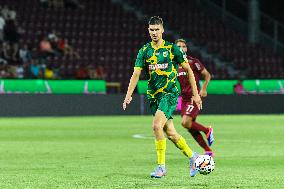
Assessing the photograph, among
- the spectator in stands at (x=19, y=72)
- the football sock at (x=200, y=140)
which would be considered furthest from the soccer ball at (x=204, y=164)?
the spectator in stands at (x=19, y=72)

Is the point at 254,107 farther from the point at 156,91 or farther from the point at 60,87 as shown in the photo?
the point at 156,91

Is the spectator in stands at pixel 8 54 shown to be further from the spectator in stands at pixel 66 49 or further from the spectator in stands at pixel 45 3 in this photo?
the spectator in stands at pixel 45 3

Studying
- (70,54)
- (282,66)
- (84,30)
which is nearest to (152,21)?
(70,54)

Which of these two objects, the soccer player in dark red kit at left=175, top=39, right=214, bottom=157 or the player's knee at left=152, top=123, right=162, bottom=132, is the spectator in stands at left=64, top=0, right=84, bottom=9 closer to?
the soccer player in dark red kit at left=175, top=39, right=214, bottom=157

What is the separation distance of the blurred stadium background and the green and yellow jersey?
1.34 meters

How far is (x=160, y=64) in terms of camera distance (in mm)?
10969

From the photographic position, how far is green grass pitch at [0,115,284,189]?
10.1m

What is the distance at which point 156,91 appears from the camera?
1108cm

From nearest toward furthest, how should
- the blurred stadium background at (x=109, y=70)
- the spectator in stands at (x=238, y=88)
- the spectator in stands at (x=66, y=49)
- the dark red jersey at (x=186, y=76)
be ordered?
the dark red jersey at (x=186, y=76) < the blurred stadium background at (x=109, y=70) < the spectator in stands at (x=238, y=88) < the spectator in stands at (x=66, y=49)

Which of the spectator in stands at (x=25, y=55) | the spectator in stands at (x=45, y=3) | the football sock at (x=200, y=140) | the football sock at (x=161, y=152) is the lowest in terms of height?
the football sock at (x=200, y=140)

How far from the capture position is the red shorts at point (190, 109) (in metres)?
14.5

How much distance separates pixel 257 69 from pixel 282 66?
4.64 ft

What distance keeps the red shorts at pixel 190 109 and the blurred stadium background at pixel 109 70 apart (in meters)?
0.90

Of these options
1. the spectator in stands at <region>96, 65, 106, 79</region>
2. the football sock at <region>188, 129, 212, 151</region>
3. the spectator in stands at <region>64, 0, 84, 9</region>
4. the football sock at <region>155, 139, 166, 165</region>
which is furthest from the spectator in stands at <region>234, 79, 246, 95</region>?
the football sock at <region>155, 139, 166, 165</region>
